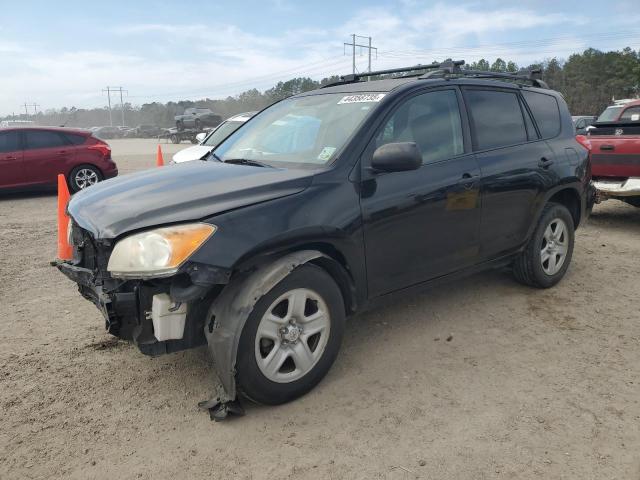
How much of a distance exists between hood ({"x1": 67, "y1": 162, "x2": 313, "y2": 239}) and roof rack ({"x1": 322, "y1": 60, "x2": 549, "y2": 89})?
1.51 meters

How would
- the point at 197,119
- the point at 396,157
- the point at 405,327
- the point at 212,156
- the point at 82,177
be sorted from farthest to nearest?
1. the point at 197,119
2. the point at 82,177
3. the point at 212,156
4. the point at 405,327
5. the point at 396,157

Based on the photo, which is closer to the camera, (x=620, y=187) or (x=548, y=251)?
(x=548, y=251)

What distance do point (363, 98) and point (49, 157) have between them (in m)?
9.31

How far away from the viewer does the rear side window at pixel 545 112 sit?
15.2 feet

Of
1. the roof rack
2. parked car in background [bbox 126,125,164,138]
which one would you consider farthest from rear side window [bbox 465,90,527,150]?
parked car in background [bbox 126,125,164,138]

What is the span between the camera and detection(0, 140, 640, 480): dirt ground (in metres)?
A: 2.48

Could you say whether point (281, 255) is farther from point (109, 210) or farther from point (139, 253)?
point (109, 210)

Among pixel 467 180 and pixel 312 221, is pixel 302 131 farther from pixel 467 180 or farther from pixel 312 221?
pixel 467 180

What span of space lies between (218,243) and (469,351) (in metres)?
1.98

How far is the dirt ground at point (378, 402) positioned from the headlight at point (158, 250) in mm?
875

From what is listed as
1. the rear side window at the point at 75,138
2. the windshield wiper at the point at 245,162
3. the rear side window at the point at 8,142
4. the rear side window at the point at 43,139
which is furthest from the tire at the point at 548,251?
the rear side window at the point at 8,142

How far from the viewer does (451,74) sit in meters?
4.05

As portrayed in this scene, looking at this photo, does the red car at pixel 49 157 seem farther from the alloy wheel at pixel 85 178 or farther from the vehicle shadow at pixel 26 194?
the vehicle shadow at pixel 26 194

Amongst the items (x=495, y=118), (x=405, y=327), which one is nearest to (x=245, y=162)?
(x=405, y=327)
